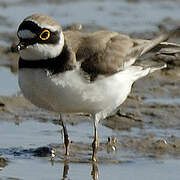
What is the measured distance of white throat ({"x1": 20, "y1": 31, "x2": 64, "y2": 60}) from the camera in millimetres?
7490

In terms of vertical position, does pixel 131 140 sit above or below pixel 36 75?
below

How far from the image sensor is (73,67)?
299 inches

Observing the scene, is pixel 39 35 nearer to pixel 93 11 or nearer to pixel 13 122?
pixel 13 122

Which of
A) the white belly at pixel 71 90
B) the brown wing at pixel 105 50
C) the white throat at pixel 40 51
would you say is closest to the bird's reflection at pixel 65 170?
the white belly at pixel 71 90

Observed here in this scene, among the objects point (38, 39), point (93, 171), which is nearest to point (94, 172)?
point (93, 171)

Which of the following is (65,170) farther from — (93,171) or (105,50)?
(105,50)

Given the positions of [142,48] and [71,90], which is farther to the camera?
[142,48]

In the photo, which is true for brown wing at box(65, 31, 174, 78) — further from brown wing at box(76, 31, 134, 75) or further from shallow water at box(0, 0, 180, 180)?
shallow water at box(0, 0, 180, 180)

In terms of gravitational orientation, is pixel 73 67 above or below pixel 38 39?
below

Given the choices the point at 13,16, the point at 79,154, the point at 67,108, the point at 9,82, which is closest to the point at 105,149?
the point at 79,154

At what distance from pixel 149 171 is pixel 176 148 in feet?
2.47

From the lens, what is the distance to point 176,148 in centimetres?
834

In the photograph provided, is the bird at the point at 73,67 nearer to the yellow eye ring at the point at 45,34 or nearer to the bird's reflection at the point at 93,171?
the yellow eye ring at the point at 45,34

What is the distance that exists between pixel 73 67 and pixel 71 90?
203 mm
